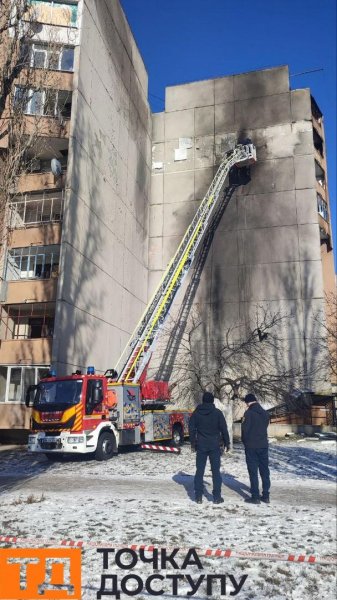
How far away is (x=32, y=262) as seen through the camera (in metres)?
22.7

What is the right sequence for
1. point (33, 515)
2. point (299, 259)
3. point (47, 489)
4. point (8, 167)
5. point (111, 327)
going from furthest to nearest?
point (299, 259), point (111, 327), point (8, 167), point (47, 489), point (33, 515)

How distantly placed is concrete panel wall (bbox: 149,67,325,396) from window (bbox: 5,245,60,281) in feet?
35.9

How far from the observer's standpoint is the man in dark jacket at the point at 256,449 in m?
8.37

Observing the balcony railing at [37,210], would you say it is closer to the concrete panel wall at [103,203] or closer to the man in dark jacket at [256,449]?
the concrete panel wall at [103,203]

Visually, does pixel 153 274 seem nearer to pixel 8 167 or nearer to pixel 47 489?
pixel 8 167

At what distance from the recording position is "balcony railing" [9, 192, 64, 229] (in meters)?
22.7

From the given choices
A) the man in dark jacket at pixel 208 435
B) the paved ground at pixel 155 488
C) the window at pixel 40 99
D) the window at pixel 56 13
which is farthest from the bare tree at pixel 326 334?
the window at pixel 56 13

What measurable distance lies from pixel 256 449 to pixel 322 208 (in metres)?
26.6

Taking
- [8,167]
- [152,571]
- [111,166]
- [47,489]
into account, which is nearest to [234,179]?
[111,166]

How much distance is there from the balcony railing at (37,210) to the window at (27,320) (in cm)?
399

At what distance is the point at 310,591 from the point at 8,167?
39.1 feet

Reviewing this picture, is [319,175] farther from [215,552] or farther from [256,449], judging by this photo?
[215,552]

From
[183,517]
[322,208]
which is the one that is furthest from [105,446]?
[322,208]

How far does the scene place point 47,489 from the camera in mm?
9508
